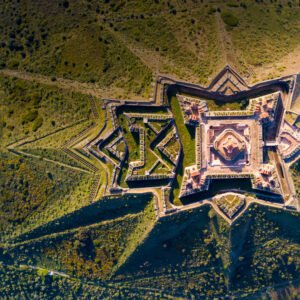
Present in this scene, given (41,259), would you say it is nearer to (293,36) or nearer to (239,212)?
(239,212)

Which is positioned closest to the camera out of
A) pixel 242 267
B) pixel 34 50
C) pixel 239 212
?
pixel 239 212

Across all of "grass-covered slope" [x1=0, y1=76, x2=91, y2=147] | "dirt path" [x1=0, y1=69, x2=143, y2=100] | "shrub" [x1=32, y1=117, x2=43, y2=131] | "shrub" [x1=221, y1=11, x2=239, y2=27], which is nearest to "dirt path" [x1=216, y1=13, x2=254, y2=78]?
"shrub" [x1=221, y1=11, x2=239, y2=27]

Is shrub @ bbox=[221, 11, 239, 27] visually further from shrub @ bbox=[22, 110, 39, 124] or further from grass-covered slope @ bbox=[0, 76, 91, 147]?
shrub @ bbox=[22, 110, 39, 124]

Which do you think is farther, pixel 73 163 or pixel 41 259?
pixel 41 259

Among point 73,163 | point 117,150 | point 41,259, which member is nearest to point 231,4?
point 117,150

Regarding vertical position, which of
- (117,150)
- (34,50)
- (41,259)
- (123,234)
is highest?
(34,50)

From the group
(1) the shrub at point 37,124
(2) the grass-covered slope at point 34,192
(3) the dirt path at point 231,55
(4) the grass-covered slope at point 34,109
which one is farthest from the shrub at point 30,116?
(3) the dirt path at point 231,55

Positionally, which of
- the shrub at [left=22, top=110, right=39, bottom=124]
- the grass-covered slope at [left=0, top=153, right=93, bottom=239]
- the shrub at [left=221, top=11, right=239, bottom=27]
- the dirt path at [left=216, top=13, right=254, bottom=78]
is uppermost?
the shrub at [left=221, top=11, right=239, bottom=27]

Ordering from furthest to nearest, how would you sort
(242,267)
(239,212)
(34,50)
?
(34,50), (242,267), (239,212)

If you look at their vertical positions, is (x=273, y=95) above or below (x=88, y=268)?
above
